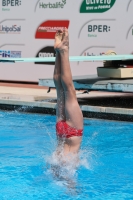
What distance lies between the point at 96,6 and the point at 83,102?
3212 mm

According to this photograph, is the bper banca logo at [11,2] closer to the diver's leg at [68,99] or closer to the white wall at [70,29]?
the white wall at [70,29]

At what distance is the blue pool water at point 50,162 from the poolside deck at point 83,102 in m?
0.16

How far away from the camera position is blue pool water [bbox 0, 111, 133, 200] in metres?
5.75

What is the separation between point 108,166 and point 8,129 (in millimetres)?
2613

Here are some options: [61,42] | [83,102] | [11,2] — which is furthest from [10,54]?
[61,42]

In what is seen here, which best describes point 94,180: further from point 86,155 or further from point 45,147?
point 45,147

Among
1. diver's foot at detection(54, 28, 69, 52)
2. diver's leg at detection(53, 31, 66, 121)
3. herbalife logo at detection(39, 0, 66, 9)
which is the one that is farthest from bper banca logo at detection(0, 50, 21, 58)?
diver's foot at detection(54, 28, 69, 52)

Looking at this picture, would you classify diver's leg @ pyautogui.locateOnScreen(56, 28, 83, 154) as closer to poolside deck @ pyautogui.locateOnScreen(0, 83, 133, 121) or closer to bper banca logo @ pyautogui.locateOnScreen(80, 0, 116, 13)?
poolside deck @ pyautogui.locateOnScreen(0, 83, 133, 121)

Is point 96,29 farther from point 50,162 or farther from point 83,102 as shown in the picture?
point 50,162

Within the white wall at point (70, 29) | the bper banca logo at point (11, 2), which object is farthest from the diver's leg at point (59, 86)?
the bper banca logo at point (11, 2)

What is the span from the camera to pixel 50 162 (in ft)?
20.1

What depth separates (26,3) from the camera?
13.6m

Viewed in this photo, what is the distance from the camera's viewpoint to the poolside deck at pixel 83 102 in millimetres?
9156

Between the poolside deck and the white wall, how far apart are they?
4.02 feet
